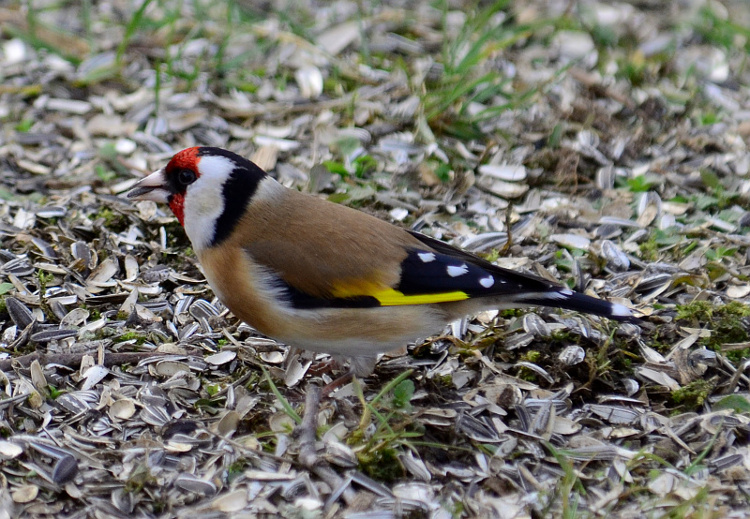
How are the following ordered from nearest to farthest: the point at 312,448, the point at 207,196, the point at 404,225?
1. the point at 312,448
2. the point at 207,196
3. the point at 404,225

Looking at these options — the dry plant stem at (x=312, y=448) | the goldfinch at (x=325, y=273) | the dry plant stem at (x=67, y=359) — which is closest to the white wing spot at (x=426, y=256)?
the goldfinch at (x=325, y=273)

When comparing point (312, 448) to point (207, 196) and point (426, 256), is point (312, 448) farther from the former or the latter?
point (207, 196)

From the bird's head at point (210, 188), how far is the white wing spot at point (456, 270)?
862mm

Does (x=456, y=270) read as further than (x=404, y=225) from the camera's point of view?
No

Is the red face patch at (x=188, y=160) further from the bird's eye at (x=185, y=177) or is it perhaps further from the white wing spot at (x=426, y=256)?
the white wing spot at (x=426, y=256)

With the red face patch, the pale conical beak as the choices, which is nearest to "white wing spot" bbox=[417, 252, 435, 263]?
the red face patch

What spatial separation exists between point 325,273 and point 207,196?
627 mm

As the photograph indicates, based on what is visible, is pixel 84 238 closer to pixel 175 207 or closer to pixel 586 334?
pixel 175 207

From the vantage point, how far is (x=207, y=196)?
12.9 feet

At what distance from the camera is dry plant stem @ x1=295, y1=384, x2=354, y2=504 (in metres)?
3.35

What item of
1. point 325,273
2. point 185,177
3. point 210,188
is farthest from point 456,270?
point 185,177

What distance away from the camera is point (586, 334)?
4.21 m

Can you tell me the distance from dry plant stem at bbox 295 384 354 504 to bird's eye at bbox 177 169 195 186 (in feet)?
3.27

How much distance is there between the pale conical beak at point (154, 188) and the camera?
402 centimetres
